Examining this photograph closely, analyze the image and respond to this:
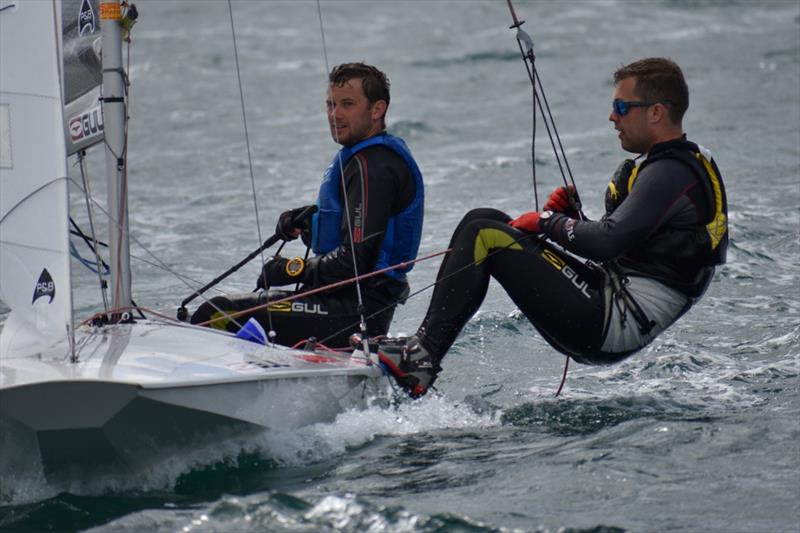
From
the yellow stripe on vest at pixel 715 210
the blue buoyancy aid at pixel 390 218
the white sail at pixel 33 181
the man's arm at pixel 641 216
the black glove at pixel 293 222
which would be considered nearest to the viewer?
the white sail at pixel 33 181

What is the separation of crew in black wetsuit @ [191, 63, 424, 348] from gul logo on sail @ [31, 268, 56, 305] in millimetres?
828

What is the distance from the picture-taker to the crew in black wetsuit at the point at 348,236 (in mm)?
4438

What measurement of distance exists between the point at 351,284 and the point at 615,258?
0.94 meters

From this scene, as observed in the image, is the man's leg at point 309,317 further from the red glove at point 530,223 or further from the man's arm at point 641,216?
the man's arm at point 641,216

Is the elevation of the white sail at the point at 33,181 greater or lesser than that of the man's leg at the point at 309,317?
greater

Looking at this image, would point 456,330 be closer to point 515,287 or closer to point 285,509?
point 515,287

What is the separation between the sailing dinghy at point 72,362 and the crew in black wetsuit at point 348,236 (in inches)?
16.3

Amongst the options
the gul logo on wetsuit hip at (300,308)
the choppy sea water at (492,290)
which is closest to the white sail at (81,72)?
the gul logo on wetsuit hip at (300,308)

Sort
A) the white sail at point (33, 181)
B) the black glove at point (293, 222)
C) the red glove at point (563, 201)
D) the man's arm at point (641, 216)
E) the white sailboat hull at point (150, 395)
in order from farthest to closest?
the black glove at point (293, 222) → the red glove at point (563, 201) → the man's arm at point (641, 216) → the white sail at point (33, 181) → the white sailboat hull at point (150, 395)

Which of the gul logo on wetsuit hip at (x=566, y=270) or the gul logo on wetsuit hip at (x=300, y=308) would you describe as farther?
the gul logo on wetsuit hip at (x=300, y=308)

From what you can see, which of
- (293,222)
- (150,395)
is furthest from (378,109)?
(150,395)

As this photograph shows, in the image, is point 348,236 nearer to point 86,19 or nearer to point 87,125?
point 87,125

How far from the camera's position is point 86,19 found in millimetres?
4230

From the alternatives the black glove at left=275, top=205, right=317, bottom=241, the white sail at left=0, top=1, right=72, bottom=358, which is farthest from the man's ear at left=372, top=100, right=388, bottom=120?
the white sail at left=0, top=1, right=72, bottom=358
